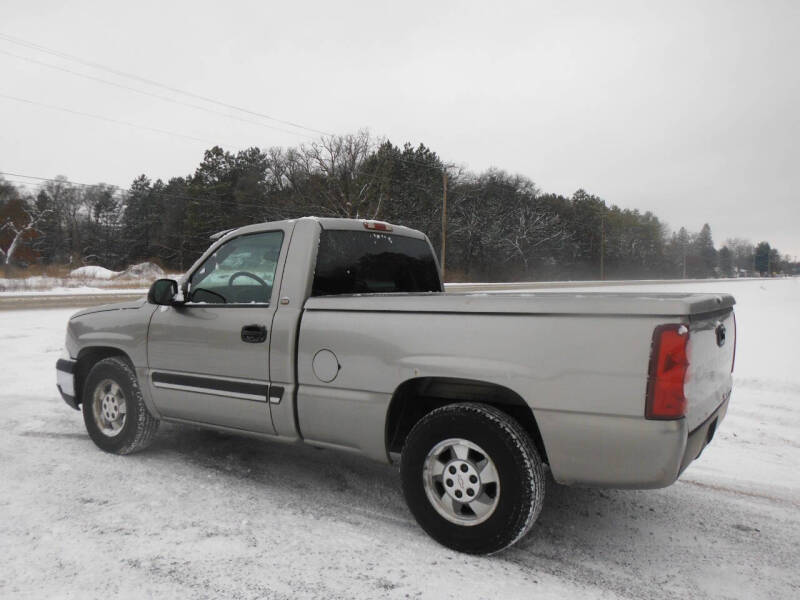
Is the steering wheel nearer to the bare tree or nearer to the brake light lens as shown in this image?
the brake light lens

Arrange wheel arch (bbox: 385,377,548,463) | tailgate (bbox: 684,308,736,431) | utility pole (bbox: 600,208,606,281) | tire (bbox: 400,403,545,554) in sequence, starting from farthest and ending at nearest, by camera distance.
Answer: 1. utility pole (bbox: 600,208,606,281)
2. wheel arch (bbox: 385,377,548,463)
3. tire (bbox: 400,403,545,554)
4. tailgate (bbox: 684,308,736,431)

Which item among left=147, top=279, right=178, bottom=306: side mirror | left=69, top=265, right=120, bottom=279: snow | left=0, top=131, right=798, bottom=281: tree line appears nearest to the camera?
left=147, top=279, right=178, bottom=306: side mirror

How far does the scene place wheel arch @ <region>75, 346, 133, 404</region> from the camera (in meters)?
4.77

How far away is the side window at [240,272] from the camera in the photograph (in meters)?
3.92

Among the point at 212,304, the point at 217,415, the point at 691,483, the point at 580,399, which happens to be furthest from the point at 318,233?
the point at 691,483

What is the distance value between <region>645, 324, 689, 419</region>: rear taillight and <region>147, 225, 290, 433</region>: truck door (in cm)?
231

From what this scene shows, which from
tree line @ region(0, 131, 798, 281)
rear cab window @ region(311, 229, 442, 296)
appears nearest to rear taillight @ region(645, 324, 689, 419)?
rear cab window @ region(311, 229, 442, 296)

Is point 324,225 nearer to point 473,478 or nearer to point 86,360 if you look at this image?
point 473,478

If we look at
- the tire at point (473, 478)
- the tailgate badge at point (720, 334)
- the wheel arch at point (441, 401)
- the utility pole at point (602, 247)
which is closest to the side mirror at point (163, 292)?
the wheel arch at point (441, 401)

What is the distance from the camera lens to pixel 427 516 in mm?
3125

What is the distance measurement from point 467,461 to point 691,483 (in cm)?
221

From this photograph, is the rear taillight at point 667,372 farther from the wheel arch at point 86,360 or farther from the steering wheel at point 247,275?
the wheel arch at point 86,360

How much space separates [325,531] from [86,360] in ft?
9.60

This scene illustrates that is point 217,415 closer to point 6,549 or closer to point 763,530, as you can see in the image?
point 6,549
